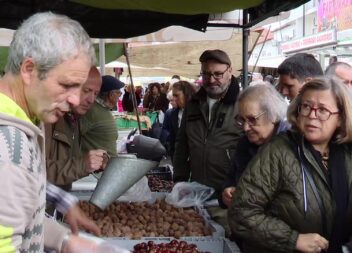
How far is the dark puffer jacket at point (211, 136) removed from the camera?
351 cm

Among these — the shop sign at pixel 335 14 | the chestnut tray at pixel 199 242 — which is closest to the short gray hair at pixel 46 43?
the chestnut tray at pixel 199 242

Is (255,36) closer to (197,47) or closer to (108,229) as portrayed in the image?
(197,47)

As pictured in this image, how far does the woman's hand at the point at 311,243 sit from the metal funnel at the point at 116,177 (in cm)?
90

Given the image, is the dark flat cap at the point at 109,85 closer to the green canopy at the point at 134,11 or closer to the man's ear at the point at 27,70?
the green canopy at the point at 134,11

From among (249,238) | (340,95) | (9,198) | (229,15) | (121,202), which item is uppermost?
(229,15)

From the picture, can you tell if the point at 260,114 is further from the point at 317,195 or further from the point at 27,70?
the point at 27,70

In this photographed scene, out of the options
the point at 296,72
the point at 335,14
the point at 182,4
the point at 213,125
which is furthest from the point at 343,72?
the point at 335,14

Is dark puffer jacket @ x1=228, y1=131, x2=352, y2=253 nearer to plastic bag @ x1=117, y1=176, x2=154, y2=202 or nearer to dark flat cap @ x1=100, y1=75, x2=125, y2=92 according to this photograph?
plastic bag @ x1=117, y1=176, x2=154, y2=202

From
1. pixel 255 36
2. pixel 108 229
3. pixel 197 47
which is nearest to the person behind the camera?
pixel 108 229

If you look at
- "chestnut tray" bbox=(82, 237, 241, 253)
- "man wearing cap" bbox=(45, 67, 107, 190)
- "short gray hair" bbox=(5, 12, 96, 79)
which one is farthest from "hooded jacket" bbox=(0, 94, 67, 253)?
"chestnut tray" bbox=(82, 237, 241, 253)

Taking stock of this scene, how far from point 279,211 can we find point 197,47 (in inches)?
298

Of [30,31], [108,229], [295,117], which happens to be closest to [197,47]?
[108,229]

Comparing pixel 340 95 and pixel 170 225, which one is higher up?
pixel 340 95

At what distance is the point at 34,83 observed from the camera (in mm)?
1290
